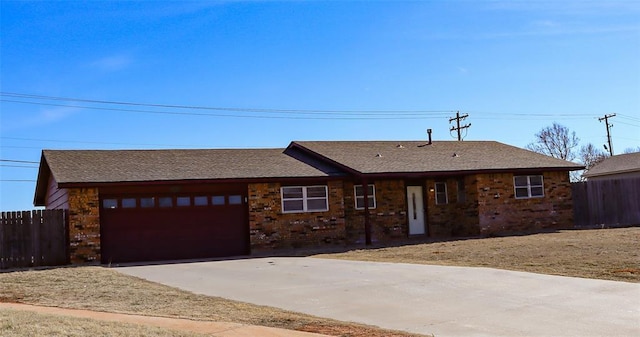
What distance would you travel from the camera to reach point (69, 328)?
7895 mm

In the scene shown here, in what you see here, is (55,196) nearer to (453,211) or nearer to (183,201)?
(183,201)

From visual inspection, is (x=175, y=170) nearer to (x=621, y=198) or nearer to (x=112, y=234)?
(x=112, y=234)

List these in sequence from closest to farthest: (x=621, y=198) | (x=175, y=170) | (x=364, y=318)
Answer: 1. (x=364, y=318)
2. (x=175, y=170)
3. (x=621, y=198)

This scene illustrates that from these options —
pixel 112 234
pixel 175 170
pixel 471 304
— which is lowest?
pixel 471 304

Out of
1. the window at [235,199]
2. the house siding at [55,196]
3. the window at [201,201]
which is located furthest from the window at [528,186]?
the house siding at [55,196]

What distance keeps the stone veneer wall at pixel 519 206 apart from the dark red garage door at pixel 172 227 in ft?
31.9

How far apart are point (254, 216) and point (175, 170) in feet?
10.1

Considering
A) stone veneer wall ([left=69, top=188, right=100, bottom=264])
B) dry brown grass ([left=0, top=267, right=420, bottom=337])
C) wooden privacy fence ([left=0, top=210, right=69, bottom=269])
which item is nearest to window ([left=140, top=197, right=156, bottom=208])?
stone veneer wall ([left=69, top=188, right=100, bottom=264])

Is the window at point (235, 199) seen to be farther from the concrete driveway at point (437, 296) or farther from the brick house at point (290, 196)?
the concrete driveway at point (437, 296)

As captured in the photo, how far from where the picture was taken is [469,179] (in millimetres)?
26266

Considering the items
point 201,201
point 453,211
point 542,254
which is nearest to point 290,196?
point 201,201

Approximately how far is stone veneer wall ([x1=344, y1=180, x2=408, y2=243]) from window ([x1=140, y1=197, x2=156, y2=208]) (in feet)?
23.7

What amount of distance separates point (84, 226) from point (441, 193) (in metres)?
14.0

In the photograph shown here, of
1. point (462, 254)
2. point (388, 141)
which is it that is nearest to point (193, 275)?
point (462, 254)
